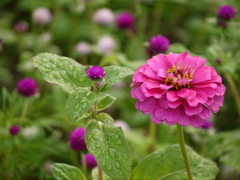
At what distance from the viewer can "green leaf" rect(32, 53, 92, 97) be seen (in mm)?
595

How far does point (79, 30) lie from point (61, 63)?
4.57ft

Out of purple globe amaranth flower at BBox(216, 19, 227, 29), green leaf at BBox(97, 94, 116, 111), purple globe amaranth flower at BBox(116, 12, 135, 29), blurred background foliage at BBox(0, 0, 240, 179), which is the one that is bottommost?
blurred background foliage at BBox(0, 0, 240, 179)

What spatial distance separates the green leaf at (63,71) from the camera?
0.59m

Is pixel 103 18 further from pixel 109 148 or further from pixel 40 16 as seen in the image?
pixel 109 148

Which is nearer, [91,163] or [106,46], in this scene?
[91,163]

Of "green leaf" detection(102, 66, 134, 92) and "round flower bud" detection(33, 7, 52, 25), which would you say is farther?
"round flower bud" detection(33, 7, 52, 25)

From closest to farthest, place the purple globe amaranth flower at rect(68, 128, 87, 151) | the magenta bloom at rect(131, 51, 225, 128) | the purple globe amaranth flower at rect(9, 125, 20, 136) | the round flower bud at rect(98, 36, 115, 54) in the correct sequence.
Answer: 1. the magenta bloom at rect(131, 51, 225, 128)
2. the purple globe amaranth flower at rect(68, 128, 87, 151)
3. the purple globe amaranth flower at rect(9, 125, 20, 136)
4. the round flower bud at rect(98, 36, 115, 54)

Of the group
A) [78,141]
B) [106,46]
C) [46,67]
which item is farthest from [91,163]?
[106,46]

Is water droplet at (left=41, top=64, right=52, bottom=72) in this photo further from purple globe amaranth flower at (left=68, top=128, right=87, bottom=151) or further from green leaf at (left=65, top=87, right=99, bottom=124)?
purple globe amaranth flower at (left=68, top=128, right=87, bottom=151)

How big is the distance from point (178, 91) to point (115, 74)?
16 cm

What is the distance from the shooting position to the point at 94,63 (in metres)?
1.81

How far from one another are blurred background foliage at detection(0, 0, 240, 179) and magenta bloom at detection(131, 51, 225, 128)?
371mm

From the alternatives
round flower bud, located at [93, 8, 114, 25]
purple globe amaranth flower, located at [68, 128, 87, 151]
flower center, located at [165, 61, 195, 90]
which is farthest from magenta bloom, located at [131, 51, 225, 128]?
round flower bud, located at [93, 8, 114, 25]

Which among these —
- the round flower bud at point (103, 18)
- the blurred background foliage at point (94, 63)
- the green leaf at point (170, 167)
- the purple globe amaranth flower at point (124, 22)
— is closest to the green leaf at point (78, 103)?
the green leaf at point (170, 167)
